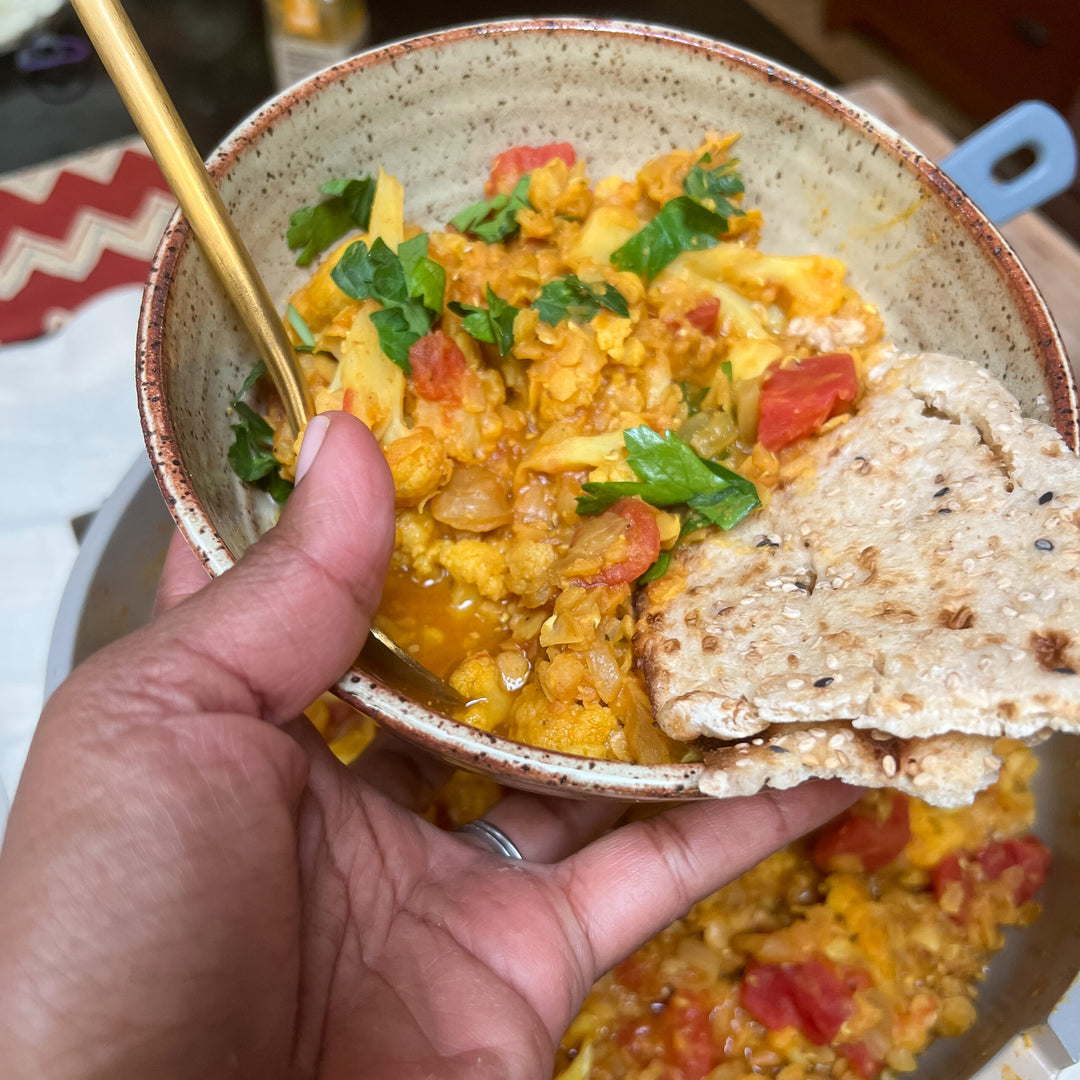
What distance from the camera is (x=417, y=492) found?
172 centimetres

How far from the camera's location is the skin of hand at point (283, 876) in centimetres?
117

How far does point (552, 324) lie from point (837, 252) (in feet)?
2.45

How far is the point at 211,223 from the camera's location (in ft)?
5.28

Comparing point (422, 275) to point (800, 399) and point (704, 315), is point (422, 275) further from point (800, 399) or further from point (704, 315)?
point (800, 399)

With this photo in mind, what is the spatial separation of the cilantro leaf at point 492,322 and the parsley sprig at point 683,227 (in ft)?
0.91

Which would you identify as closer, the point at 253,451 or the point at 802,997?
the point at 253,451

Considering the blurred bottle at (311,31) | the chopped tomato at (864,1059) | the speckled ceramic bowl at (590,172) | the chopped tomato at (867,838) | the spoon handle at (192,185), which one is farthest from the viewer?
the blurred bottle at (311,31)

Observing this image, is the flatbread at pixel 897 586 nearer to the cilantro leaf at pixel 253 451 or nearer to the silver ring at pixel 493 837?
the silver ring at pixel 493 837

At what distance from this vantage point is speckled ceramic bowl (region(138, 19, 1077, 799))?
1637 millimetres

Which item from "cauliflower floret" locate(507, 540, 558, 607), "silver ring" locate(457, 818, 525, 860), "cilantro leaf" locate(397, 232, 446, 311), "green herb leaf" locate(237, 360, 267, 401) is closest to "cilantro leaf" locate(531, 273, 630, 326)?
"cilantro leaf" locate(397, 232, 446, 311)

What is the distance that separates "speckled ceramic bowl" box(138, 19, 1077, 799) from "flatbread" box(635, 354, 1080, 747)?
212mm

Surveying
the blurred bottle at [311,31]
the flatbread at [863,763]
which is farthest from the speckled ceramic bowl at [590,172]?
the blurred bottle at [311,31]

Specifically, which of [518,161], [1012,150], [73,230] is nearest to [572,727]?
[518,161]

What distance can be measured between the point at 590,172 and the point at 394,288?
67cm
